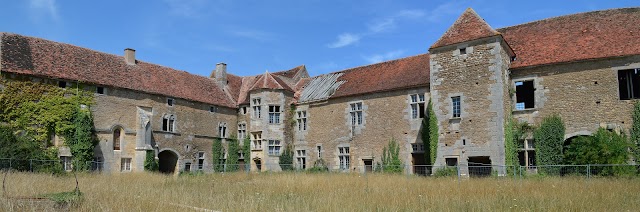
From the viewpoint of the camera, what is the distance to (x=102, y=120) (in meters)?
26.2

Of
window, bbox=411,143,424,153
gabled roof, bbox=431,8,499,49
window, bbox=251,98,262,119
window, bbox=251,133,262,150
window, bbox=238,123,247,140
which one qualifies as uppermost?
gabled roof, bbox=431,8,499,49

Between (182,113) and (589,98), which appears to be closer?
(589,98)

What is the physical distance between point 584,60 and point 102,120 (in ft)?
77.9

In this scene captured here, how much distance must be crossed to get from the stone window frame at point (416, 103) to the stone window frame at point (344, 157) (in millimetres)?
4794

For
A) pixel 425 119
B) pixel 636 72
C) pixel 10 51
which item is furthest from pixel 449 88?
pixel 10 51

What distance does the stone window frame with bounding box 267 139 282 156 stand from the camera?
3091 cm

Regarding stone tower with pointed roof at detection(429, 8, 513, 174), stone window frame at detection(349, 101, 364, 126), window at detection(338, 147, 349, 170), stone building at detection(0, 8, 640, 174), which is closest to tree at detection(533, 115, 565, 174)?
stone building at detection(0, 8, 640, 174)

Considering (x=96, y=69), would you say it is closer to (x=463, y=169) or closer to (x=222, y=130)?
(x=222, y=130)

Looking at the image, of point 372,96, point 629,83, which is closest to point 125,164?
point 372,96

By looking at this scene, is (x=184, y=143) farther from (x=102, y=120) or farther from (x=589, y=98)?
(x=589, y=98)

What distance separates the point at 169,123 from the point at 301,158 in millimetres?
8402

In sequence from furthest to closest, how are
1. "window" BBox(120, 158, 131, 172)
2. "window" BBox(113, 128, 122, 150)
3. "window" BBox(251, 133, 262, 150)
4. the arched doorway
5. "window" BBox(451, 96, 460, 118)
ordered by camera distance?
"window" BBox(251, 133, 262, 150) → the arched doorway → "window" BBox(120, 158, 131, 172) → "window" BBox(113, 128, 122, 150) → "window" BBox(451, 96, 460, 118)

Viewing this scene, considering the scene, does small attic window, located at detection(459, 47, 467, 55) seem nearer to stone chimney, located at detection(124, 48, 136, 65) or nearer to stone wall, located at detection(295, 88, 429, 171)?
stone wall, located at detection(295, 88, 429, 171)

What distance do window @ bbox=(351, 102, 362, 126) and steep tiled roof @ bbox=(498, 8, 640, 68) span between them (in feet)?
28.9
